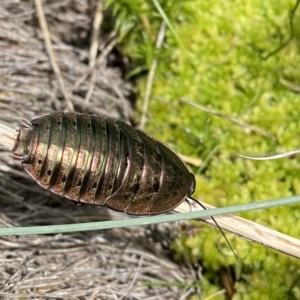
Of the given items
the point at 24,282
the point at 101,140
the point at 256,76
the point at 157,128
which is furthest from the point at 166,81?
the point at 24,282

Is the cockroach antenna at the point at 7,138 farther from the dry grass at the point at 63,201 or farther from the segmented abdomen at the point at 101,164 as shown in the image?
the dry grass at the point at 63,201

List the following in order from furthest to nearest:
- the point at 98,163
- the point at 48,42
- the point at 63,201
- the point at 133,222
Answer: the point at 48,42 → the point at 63,201 → the point at 98,163 → the point at 133,222

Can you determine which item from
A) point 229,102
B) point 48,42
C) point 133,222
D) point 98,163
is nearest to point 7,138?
point 98,163

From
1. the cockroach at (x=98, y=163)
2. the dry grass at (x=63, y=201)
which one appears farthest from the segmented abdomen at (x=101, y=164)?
the dry grass at (x=63, y=201)

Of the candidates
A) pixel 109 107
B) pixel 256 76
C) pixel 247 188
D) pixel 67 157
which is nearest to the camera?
pixel 67 157

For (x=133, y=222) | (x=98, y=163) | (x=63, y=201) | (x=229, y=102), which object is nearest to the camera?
(x=133, y=222)

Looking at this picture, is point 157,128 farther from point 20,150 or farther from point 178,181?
point 20,150

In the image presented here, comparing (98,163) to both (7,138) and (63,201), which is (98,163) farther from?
(63,201)
